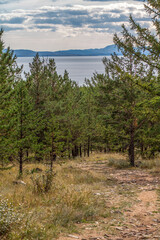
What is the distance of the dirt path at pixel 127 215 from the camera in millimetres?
5535

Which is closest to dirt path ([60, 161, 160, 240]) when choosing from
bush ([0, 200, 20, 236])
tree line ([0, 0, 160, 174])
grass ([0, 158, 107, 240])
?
grass ([0, 158, 107, 240])

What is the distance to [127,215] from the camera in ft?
22.7

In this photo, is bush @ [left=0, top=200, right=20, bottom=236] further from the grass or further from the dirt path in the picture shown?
the dirt path

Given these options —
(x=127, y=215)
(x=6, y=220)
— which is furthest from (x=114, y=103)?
(x=6, y=220)

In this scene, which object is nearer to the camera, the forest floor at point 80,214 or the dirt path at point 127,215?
the forest floor at point 80,214

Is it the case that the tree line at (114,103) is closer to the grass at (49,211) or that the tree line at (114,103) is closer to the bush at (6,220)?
the grass at (49,211)

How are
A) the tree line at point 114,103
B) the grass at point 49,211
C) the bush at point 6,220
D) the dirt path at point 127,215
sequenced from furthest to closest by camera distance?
the tree line at point 114,103 → the dirt path at point 127,215 → the grass at point 49,211 → the bush at point 6,220

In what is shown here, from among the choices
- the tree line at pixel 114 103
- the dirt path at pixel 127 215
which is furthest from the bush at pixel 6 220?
the tree line at pixel 114 103

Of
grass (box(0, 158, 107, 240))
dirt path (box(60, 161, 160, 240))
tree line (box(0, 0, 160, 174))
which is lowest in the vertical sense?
dirt path (box(60, 161, 160, 240))

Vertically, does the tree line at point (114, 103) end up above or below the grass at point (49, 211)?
above

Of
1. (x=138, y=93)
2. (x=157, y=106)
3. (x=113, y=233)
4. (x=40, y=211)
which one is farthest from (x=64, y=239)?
(x=138, y=93)

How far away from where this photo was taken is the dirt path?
18.2ft

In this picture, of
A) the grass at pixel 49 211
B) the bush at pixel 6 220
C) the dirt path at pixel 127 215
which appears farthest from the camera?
the dirt path at pixel 127 215

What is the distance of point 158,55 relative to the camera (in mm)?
10742
